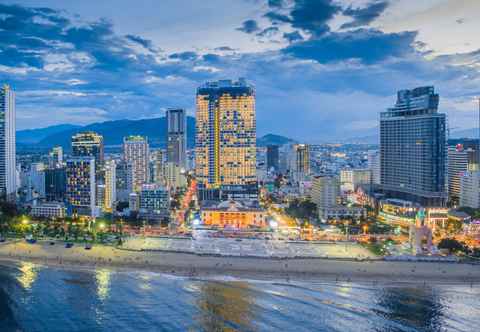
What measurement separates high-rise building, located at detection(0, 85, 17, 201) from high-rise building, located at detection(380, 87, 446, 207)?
37212 millimetres

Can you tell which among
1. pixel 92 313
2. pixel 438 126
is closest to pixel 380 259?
pixel 92 313

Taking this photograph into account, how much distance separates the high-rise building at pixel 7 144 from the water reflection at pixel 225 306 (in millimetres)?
33960

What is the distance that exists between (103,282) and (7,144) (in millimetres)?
32886

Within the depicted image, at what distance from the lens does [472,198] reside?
135 feet

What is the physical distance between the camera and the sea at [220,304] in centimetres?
1658

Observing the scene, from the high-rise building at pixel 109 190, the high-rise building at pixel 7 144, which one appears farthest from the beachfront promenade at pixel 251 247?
the high-rise building at pixel 7 144

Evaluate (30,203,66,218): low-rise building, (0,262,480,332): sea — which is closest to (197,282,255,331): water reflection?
(0,262,480,332): sea

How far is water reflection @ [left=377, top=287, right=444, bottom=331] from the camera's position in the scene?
16938 millimetres

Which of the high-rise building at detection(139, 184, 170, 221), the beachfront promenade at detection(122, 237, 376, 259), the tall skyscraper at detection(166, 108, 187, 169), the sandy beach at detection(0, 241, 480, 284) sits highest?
the tall skyscraper at detection(166, 108, 187, 169)

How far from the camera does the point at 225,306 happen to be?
18.2m

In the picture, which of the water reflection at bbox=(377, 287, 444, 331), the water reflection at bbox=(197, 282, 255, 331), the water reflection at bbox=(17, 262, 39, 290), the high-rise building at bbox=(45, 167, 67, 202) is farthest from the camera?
the high-rise building at bbox=(45, 167, 67, 202)

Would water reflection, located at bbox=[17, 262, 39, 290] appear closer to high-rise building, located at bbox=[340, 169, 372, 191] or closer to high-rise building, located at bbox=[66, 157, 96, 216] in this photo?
high-rise building, located at bbox=[66, 157, 96, 216]

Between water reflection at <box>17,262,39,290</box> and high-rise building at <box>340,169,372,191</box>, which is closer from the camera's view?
water reflection at <box>17,262,39,290</box>

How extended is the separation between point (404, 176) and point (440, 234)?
33.8 ft
